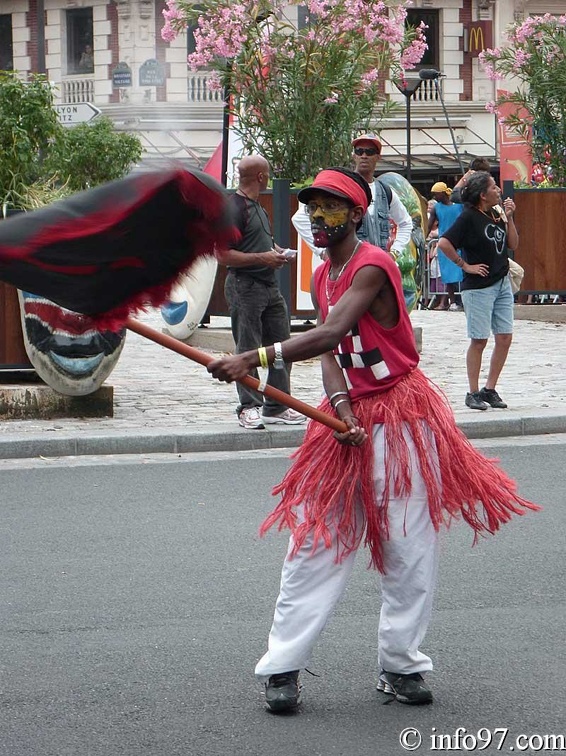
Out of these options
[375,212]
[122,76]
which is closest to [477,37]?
[122,76]

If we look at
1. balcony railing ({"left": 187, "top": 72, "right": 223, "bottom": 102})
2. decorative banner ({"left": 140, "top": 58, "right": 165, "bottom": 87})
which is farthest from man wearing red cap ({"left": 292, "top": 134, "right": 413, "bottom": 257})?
decorative banner ({"left": 140, "top": 58, "right": 165, "bottom": 87})

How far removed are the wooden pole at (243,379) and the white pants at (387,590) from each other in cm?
25

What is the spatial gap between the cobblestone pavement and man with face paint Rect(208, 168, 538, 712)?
5428 millimetres

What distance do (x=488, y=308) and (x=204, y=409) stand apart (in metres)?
2.36

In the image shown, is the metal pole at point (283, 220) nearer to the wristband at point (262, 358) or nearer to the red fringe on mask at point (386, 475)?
the red fringe on mask at point (386, 475)

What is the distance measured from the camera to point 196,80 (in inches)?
1510

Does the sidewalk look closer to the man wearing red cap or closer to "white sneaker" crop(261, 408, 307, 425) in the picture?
"white sneaker" crop(261, 408, 307, 425)

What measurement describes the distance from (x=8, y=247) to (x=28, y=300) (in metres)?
6.43

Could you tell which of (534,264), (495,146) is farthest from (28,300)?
(495,146)

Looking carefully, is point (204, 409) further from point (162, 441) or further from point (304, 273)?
point (304, 273)

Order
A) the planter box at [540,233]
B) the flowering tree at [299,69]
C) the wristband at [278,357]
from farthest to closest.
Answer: the planter box at [540,233] < the flowering tree at [299,69] < the wristband at [278,357]

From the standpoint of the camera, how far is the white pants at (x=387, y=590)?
444 cm

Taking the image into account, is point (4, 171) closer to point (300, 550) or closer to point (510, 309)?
point (510, 309)

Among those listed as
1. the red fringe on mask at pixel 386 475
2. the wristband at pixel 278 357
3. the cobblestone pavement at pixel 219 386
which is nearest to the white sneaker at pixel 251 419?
the cobblestone pavement at pixel 219 386
